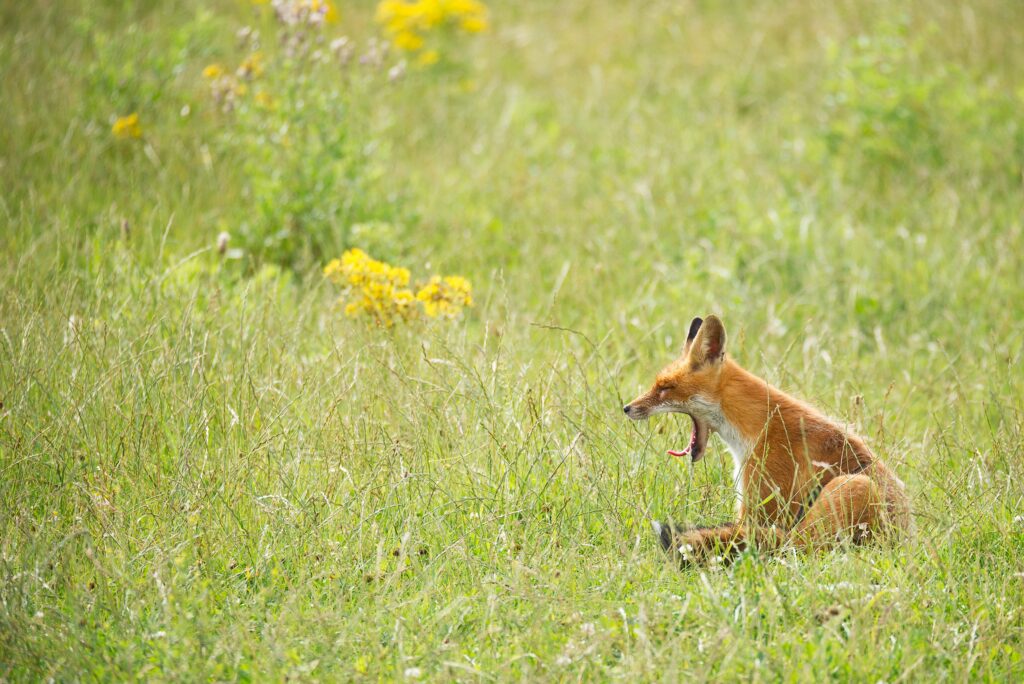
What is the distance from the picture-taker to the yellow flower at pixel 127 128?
830 centimetres

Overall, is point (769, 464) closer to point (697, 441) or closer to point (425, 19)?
point (697, 441)

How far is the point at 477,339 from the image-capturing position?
19.3 feet

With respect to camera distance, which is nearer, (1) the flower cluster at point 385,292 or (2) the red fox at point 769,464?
(2) the red fox at point 769,464

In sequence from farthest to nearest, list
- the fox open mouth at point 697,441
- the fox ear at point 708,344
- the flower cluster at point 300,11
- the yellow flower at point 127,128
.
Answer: the yellow flower at point 127,128 → the flower cluster at point 300,11 → the fox open mouth at point 697,441 → the fox ear at point 708,344

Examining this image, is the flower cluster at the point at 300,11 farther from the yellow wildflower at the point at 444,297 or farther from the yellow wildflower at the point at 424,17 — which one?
the yellow wildflower at the point at 424,17

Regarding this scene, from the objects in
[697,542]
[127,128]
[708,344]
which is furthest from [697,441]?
[127,128]

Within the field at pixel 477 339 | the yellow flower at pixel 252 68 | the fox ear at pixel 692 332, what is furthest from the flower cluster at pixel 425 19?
the fox ear at pixel 692 332

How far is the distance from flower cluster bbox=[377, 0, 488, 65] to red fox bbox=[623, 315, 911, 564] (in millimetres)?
7176

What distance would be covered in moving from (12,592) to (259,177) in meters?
4.33

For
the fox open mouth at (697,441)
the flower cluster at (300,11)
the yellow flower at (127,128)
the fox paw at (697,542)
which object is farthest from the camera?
the yellow flower at (127,128)

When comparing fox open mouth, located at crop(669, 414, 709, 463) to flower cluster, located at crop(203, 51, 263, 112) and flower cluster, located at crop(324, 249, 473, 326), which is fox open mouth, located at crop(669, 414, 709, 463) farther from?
flower cluster, located at crop(203, 51, 263, 112)

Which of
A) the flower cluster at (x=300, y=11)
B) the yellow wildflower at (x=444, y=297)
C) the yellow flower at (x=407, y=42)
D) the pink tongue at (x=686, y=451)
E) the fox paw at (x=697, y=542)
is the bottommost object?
the fox paw at (x=697, y=542)

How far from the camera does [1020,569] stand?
158 inches

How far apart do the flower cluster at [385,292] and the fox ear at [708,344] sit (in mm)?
1702
